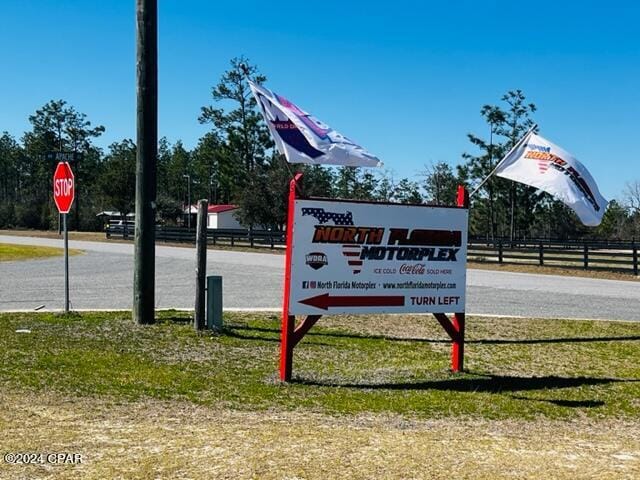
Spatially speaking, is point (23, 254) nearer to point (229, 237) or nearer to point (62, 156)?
point (229, 237)

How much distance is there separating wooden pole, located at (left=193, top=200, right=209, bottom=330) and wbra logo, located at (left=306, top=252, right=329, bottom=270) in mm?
2969

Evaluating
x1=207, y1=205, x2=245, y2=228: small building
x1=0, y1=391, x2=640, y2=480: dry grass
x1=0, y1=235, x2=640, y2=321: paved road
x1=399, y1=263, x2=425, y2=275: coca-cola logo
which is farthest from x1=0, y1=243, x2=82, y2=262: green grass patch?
x1=207, y1=205, x2=245, y2=228: small building

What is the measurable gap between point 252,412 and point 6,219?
3239 inches

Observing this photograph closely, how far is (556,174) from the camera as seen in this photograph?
979cm

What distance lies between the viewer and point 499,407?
664 cm

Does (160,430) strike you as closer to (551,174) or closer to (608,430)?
(608,430)

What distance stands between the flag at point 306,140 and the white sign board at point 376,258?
0.60 m

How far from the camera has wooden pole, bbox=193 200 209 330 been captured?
9.93 m

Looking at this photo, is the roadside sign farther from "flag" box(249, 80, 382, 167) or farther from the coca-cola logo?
the coca-cola logo

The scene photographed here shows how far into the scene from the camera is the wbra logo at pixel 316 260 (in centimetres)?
730

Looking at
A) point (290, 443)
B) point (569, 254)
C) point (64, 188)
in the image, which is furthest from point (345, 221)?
point (569, 254)

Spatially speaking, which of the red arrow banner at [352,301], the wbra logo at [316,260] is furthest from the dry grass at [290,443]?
the wbra logo at [316,260]

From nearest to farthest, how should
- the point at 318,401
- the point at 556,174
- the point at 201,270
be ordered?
the point at 318,401
the point at 556,174
the point at 201,270

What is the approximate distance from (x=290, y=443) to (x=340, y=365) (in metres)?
3.53
